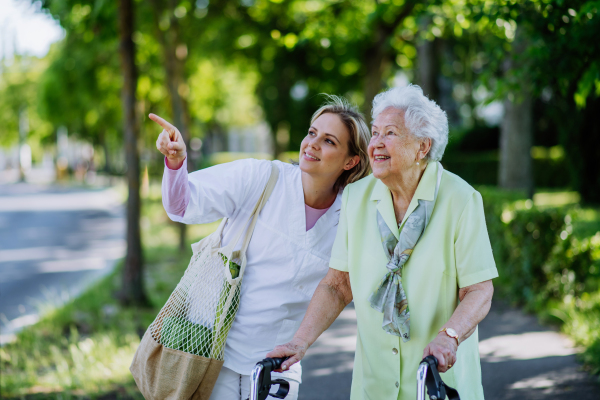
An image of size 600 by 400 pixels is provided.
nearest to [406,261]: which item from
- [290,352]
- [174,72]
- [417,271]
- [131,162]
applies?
[417,271]

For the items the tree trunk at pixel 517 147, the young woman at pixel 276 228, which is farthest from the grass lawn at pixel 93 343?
the young woman at pixel 276 228

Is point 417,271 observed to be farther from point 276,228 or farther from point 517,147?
point 517,147

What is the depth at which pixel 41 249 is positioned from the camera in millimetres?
13320

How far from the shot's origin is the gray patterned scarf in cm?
228

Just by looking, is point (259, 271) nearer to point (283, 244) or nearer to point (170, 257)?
point (283, 244)

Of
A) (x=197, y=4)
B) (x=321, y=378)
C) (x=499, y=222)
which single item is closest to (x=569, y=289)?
(x=499, y=222)

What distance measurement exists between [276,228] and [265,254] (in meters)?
0.13

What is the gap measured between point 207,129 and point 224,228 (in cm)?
4349

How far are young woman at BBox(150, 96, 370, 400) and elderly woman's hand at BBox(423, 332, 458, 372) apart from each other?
751 millimetres

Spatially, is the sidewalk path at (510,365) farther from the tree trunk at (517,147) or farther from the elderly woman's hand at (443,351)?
the tree trunk at (517,147)

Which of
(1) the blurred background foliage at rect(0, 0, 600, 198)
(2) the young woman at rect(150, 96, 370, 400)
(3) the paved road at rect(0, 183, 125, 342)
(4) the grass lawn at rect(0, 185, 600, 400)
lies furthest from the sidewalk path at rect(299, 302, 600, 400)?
(3) the paved road at rect(0, 183, 125, 342)

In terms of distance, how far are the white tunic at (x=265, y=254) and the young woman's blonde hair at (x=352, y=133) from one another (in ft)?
0.91

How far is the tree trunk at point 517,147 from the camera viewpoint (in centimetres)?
1002

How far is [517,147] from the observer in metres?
10.2
